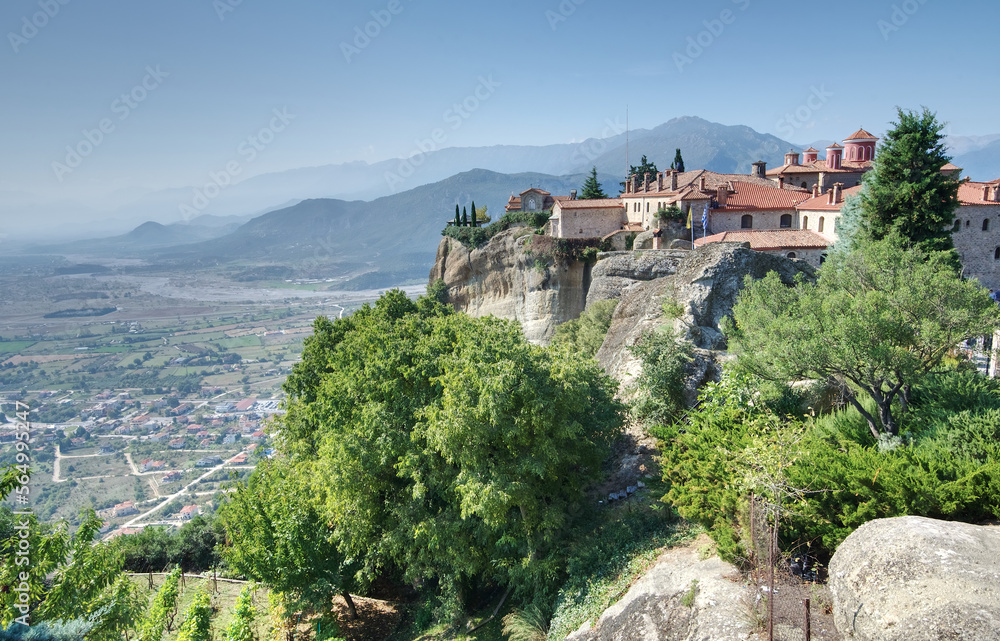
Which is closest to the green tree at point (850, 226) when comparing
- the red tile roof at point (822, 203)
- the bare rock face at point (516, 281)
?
the red tile roof at point (822, 203)

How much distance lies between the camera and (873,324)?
1225 centimetres

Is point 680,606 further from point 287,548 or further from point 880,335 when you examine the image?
point 287,548

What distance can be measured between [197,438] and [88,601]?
9200 cm

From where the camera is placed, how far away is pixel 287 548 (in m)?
16.4

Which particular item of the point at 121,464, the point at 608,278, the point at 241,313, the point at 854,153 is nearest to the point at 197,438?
the point at 121,464

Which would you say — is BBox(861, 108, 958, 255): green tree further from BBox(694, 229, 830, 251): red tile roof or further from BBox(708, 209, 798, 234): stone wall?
BBox(708, 209, 798, 234): stone wall

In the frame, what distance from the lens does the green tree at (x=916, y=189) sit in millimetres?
27344

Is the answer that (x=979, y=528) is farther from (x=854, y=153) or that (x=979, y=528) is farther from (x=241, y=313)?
(x=241, y=313)

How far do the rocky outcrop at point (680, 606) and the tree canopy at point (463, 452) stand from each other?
2755mm

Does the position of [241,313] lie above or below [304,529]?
below

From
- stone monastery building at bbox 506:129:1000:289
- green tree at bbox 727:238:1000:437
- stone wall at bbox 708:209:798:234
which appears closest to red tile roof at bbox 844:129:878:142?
stone monastery building at bbox 506:129:1000:289

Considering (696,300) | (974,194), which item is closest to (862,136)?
(974,194)

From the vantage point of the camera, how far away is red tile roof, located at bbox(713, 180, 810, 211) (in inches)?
1752

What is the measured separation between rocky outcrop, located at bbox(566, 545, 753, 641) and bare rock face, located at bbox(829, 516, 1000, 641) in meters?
1.70
